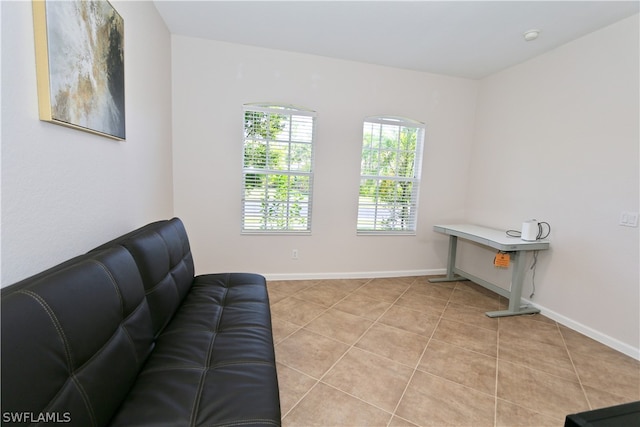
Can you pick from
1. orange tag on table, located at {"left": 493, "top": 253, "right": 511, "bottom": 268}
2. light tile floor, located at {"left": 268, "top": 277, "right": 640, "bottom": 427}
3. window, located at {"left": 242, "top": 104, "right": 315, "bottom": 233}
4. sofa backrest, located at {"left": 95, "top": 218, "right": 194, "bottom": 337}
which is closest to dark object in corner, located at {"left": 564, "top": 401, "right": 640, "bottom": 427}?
light tile floor, located at {"left": 268, "top": 277, "right": 640, "bottom": 427}

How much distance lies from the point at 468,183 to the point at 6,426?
442 cm

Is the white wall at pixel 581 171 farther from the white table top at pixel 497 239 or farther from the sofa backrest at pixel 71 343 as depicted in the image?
the sofa backrest at pixel 71 343

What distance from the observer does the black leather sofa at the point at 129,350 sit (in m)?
0.71

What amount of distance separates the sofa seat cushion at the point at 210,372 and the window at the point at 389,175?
2.28 meters

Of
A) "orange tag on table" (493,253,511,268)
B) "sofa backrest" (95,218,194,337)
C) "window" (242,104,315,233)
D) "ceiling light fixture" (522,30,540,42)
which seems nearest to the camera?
"sofa backrest" (95,218,194,337)

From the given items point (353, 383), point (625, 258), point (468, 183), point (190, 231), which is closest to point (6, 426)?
point (353, 383)

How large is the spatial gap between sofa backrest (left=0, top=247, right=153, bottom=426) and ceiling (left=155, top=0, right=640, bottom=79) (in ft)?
7.87

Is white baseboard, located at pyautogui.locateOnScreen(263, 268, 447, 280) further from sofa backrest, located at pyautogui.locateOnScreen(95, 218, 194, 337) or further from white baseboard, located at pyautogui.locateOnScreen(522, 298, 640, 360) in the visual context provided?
sofa backrest, located at pyautogui.locateOnScreen(95, 218, 194, 337)

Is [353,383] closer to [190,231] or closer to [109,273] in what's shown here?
[109,273]

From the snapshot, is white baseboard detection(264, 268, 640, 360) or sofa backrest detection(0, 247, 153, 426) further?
white baseboard detection(264, 268, 640, 360)

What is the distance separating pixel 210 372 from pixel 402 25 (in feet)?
9.83

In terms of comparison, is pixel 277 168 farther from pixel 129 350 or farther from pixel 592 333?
pixel 592 333

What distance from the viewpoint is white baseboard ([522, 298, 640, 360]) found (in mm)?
2271
